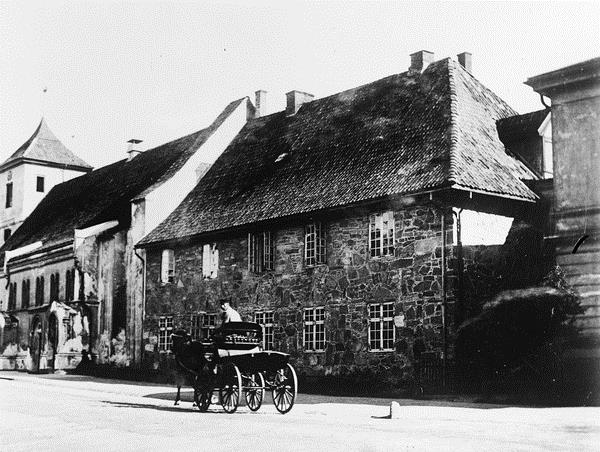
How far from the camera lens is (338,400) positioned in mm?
20250

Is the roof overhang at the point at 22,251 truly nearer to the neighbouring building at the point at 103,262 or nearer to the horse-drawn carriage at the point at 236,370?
the neighbouring building at the point at 103,262

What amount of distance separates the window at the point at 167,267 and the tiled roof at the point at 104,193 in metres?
3.18

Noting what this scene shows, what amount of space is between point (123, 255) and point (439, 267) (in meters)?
16.9

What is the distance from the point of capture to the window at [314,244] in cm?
2525

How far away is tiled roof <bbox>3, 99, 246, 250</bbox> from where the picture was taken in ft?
117

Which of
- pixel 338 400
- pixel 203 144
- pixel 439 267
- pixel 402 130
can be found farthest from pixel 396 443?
pixel 203 144

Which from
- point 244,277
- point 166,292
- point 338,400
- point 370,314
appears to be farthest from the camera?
point 166,292

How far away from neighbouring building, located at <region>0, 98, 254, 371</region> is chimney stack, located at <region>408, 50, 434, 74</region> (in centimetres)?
980

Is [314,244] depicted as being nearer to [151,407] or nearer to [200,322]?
[200,322]

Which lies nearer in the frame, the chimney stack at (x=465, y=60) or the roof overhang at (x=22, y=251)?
the chimney stack at (x=465, y=60)

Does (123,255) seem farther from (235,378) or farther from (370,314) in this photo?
(235,378)

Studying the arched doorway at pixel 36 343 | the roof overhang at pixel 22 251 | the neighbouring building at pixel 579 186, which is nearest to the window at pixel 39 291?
the arched doorway at pixel 36 343

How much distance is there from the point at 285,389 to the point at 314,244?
9686 millimetres

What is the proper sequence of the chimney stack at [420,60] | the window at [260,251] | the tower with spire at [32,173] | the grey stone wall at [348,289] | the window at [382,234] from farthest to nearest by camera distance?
the tower with spire at [32,173] < the chimney stack at [420,60] < the window at [260,251] < the window at [382,234] < the grey stone wall at [348,289]
